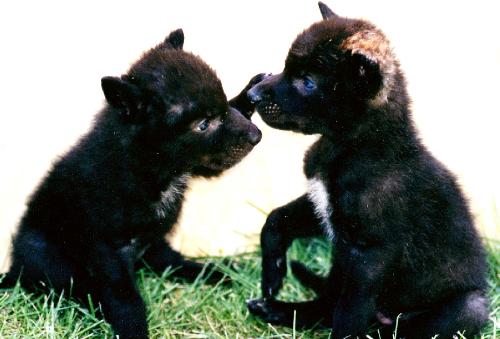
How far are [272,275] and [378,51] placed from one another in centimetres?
161

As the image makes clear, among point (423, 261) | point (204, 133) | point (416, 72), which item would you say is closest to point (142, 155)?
point (204, 133)

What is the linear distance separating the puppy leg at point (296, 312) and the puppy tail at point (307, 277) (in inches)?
9.7

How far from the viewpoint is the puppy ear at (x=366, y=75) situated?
193 inches

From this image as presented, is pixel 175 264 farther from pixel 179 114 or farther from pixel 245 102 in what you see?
pixel 179 114

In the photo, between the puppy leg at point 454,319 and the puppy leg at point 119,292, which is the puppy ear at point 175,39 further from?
the puppy leg at point 454,319

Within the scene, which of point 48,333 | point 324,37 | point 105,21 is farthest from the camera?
point 105,21

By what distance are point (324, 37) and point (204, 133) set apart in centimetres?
91

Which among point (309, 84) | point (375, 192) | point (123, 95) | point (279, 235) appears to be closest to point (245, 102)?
point (309, 84)

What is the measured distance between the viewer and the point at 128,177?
543 cm

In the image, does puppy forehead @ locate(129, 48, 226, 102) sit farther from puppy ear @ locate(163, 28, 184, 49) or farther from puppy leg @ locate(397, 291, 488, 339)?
puppy leg @ locate(397, 291, 488, 339)

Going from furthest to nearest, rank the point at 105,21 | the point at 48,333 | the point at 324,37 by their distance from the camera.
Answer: the point at 105,21
the point at 48,333
the point at 324,37

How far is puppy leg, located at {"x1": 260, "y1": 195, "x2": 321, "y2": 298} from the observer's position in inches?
228

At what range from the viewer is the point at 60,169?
5762mm

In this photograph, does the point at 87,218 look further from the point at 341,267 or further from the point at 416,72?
the point at 416,72
